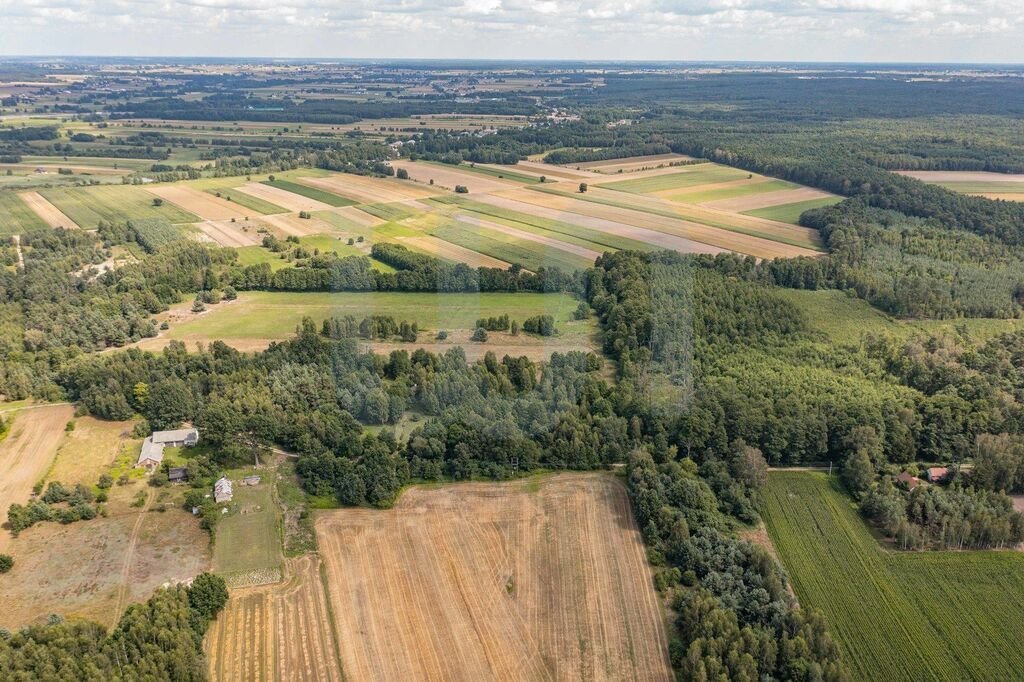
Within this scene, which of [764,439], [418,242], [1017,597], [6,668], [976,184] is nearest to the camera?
[6,668]

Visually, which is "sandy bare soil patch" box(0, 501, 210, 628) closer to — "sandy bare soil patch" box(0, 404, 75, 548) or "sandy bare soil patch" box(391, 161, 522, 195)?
"sandy bare soil patch" box(0, 404, 75, 548)

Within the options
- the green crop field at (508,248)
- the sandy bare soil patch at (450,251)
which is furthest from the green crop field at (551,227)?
the sandy bare soil patch at (450,251)

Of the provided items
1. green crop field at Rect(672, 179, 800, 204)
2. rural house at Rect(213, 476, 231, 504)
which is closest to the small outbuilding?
rural house at Rect(213, 476, 231, 504)

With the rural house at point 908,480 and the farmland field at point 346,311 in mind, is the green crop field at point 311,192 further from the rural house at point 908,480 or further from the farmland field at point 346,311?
the rural house at point 908,480

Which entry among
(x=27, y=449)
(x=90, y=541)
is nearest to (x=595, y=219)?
(x=27, y=449)

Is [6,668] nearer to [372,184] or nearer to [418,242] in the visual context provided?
[418,242]

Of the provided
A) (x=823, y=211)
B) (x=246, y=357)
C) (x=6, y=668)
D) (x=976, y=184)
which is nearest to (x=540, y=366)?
(x=246, y=357)
